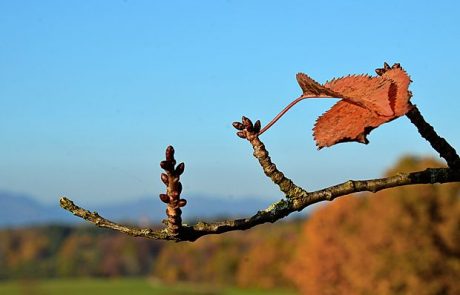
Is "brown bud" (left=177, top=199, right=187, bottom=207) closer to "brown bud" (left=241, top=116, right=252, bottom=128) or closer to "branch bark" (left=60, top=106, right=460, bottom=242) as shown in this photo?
"branch bark" (left=60, top=106, right=460, bottom=242)

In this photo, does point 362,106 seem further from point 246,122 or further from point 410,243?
point 410,243

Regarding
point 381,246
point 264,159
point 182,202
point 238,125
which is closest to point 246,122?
point 238,125

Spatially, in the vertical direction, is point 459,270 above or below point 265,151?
above

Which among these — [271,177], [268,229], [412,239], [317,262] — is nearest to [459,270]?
[412,239]

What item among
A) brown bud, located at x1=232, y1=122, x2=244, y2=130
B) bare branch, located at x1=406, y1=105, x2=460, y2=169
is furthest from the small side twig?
bare branch, located at x1=406, y1=105, x2=460, y2=169

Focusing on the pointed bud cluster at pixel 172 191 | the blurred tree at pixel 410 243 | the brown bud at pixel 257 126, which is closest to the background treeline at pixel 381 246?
the blurred tree at pixel 410 243

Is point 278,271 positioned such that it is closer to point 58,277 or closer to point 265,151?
point 58,277
